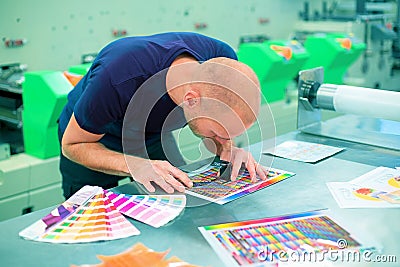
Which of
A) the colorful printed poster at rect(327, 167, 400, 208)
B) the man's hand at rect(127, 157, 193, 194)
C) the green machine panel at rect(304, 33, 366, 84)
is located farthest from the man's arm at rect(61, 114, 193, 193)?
the green machine panel at rect(304, 33, 366, 84)

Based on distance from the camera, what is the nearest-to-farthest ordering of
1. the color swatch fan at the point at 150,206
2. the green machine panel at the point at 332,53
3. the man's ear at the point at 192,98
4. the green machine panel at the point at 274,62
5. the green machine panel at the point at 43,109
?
the color swatch fan at the point at 150,206 < the man's ear at the point at 192,98 < the green machine panel at the point at 43,109 < the green machine panel at the point at 274,62 < the green machine panel at the point at 332,53

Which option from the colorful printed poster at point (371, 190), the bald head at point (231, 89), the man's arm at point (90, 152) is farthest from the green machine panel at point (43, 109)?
the colorful printed poster at point (371, 190)

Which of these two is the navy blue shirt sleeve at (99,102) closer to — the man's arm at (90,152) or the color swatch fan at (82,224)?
the man's arm at (90,152)

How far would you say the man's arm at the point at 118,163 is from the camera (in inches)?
53.6

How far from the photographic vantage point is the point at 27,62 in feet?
9.14

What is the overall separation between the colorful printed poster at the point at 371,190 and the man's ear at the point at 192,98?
462 millimetres

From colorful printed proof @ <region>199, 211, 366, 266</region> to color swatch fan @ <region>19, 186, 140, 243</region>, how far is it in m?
0.21

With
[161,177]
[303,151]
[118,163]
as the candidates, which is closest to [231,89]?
[161,177]

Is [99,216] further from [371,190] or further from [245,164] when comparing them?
[371,190]

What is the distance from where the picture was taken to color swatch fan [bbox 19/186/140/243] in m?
1.12

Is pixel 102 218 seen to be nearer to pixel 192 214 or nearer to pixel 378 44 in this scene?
pixel 192 214

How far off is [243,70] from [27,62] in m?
1.85

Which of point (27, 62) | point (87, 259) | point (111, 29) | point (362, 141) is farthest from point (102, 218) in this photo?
point (111, 29)

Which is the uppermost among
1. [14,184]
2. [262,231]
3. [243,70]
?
[243,70]
